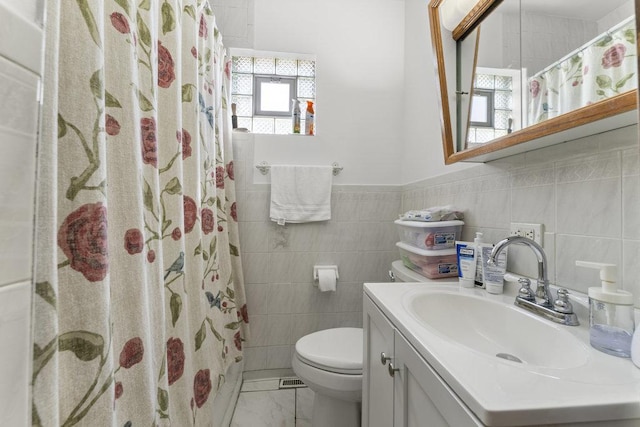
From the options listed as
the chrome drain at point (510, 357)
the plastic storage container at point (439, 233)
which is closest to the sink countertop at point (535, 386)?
the chrome drain at point (510, 357)

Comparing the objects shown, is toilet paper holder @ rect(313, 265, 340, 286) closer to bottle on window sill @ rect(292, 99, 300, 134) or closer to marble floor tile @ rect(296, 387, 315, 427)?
marble floor tile @ rect(296, 387, 315, 427)

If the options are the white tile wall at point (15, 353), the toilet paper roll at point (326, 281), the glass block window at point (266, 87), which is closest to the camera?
the white tile wall at point (15, 353)

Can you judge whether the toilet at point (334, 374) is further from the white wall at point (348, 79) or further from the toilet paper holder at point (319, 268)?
the white wall at point (348, 79)

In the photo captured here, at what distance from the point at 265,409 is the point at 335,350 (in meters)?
0.60

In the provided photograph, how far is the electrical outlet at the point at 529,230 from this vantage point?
30.4 inches

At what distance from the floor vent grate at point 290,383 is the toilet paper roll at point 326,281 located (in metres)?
0.59

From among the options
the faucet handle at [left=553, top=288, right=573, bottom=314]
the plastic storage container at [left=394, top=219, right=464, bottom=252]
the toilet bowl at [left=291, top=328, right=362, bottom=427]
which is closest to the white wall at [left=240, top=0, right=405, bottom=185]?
the plastic storage container at [left=394, top=219, right=464, bottom=252]

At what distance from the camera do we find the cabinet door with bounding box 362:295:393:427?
0.71 m

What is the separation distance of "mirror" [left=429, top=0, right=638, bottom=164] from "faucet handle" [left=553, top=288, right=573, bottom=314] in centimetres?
38

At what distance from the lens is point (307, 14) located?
66.3 inches

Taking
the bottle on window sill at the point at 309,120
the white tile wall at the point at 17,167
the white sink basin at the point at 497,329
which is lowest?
the white sink basin at the point at 497,329

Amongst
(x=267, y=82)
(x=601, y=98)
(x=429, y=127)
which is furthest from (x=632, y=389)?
(x=267, y=82)

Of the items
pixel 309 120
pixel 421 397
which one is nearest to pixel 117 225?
pixel 421 397

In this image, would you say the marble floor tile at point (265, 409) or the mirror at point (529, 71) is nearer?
the mirror at point (529, 71)
